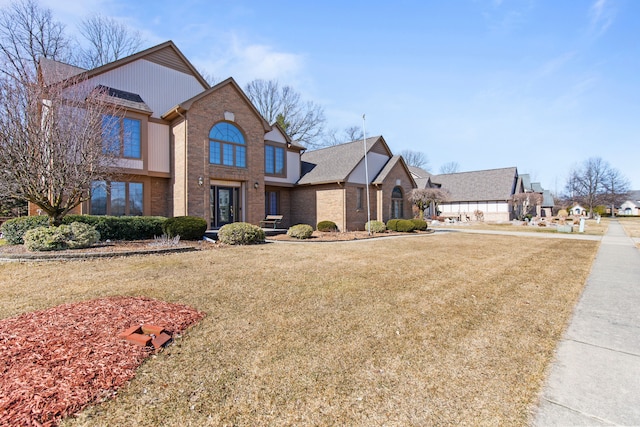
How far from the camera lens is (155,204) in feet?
48.7

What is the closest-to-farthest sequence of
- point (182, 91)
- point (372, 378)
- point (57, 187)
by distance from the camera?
point (372, 378) < point (57, 187) < point (182, 91)

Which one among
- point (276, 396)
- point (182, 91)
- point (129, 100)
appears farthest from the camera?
point (182, 91)

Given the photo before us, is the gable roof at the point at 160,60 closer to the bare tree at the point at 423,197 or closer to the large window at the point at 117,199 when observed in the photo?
Answer: the large window at the point at 117,199

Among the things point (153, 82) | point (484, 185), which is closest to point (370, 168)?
point (153, 82)

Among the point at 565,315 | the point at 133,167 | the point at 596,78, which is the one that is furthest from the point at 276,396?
the point at 596,78

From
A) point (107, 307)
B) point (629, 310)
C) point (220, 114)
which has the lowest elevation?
point (629, 310)

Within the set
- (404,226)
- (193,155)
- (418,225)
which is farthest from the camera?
(418,225)

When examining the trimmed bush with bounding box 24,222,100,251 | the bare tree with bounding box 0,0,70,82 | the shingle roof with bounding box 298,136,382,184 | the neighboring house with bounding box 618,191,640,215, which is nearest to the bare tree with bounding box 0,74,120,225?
the trimmed bush with bounding box 24,222,100,251

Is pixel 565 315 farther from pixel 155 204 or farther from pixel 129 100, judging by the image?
pixel 129 100

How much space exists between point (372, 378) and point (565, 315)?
4.04 metres

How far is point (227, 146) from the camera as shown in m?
15.9

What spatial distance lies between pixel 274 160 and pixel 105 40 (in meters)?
21.3

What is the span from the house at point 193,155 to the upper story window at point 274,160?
0.07m

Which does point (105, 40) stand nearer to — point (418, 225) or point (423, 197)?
point (423, 197)
